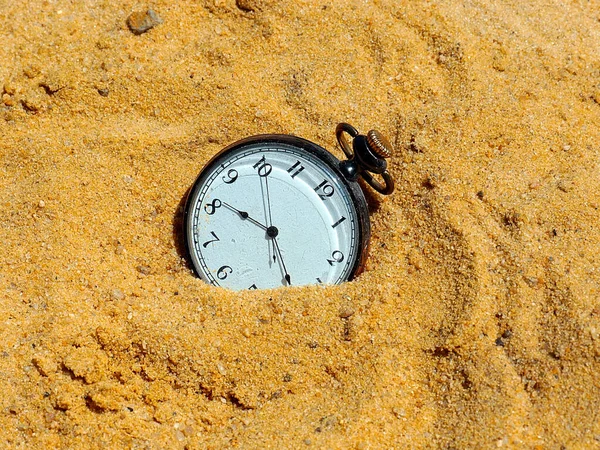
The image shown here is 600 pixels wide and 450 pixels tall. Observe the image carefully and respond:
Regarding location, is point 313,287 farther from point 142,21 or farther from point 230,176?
point 142,21

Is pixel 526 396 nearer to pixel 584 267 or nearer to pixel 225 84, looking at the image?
pixel 584 267

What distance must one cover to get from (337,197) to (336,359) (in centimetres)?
65

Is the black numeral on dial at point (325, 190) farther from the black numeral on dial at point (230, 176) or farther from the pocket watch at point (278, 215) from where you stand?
the black numeral on dial at point (230, 176)

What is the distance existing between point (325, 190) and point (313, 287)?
0.40m

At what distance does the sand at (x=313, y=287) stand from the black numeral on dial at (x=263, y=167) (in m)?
0.41

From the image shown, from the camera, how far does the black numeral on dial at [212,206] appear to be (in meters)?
3.11

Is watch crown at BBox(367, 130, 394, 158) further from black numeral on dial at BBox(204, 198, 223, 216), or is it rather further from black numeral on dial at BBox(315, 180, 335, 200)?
black numeral on dial at BBox(204, 198, 223, 216)

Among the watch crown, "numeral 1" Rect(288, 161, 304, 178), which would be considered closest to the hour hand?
"numeral 1" Rect(288, 161, 304, 178)

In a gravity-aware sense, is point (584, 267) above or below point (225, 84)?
above

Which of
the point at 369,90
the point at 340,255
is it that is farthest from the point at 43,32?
the point at 340,255

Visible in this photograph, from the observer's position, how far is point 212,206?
3115mm

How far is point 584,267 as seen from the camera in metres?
2.99

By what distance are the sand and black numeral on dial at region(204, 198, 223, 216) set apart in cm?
26

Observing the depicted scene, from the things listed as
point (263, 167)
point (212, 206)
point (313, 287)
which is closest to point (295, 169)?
point (263, 167)
